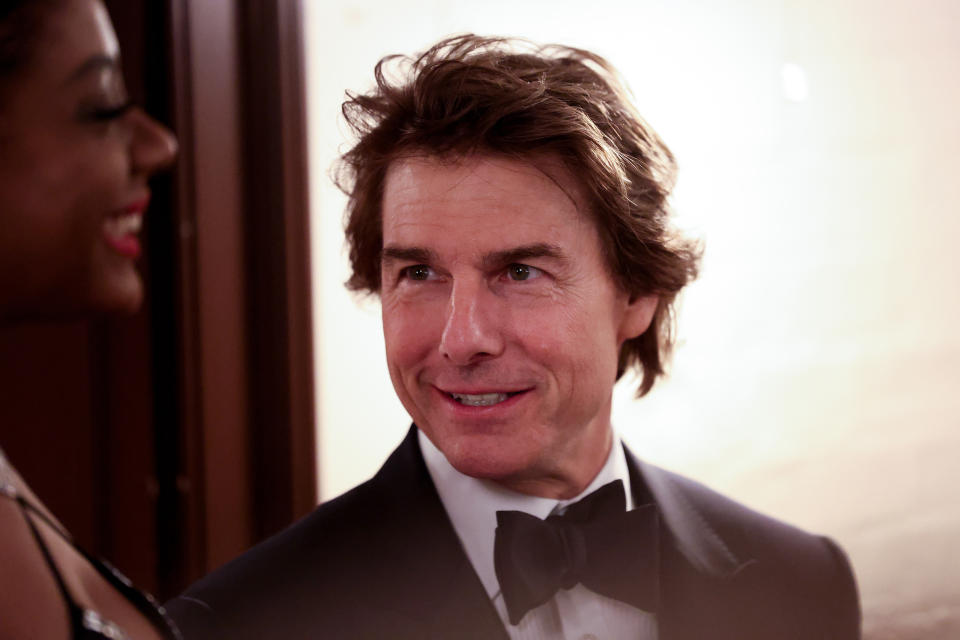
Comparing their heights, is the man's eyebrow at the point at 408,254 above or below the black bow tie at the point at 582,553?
above

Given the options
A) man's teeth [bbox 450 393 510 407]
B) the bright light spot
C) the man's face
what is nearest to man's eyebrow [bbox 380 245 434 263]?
the man's face

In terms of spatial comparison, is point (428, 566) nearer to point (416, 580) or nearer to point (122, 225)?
point (416, 580)

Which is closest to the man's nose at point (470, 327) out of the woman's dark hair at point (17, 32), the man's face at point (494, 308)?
the man's face at point (494, 308)

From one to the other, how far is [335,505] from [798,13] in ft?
3.19

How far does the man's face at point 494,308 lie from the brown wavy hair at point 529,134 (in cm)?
2

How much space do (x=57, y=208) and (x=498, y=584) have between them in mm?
624

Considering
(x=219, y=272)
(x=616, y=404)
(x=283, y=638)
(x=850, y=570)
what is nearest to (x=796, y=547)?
(x=850, y=570)

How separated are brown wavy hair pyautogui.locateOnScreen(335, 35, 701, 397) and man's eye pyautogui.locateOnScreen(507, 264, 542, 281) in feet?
0.33

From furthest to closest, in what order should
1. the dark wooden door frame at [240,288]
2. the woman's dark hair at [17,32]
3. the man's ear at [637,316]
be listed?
1. the dark wooden door frame at [240,288]
2. the man's ear at [637,316]
3. the woman's dark hair at [17,32]

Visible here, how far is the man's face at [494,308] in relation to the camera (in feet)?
3.33

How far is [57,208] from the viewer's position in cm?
76

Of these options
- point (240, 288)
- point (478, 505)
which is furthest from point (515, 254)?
point (240, 288)

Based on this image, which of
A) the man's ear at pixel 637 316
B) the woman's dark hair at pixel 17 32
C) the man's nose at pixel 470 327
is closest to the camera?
the woman's dark hair at pixel 17 32

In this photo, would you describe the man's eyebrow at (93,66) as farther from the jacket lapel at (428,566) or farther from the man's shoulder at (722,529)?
the man's shoulder at (722,529)
